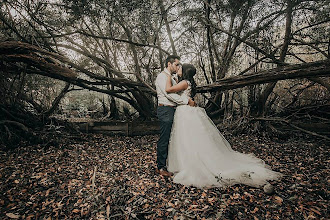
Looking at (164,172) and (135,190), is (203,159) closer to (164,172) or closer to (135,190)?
(164,172)

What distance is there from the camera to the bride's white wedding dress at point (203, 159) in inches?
109

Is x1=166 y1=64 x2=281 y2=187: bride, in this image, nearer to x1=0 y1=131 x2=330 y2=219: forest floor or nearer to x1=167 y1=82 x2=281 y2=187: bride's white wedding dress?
x1=167 y1=82 x2=281 y2=187: bride's white wedding dress

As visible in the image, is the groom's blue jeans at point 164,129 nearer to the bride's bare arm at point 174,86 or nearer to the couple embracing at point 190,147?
the couple embracing at point 190,147

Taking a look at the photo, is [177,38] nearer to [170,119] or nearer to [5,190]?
[170,119]

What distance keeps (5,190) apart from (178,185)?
2.52 meters

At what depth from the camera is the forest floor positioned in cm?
227

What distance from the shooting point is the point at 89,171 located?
11.7ft

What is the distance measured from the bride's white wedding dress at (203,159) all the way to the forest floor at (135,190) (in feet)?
0.42

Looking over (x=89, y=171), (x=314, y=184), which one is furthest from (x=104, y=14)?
(x=314, y=184)

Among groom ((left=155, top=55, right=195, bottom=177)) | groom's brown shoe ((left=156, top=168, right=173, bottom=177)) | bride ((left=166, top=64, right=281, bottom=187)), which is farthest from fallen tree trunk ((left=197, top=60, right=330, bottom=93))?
groom's brown shoe ((left=156, top=168, right=173, bottom=177))

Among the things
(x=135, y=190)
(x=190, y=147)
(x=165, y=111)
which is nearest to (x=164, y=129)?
(x=165, y=111)

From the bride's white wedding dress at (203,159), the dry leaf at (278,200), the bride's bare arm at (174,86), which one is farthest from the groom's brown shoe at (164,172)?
the dry leaf at (278,200)

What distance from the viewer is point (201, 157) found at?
9.80 feet

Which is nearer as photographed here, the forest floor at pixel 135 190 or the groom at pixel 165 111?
the forest floor at pixel 135 190
